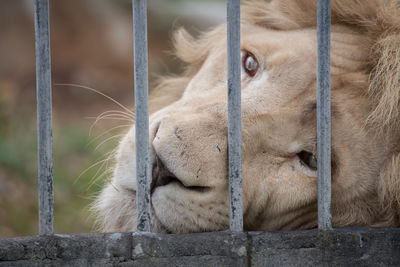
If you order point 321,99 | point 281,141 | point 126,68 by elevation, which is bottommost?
point 281,141

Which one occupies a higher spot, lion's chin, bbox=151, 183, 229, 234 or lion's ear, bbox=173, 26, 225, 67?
lion's ear, bbox=173, 26, 225, 67

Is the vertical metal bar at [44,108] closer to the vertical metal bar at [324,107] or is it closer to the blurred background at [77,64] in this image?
the vertical metal bar at [324,107]

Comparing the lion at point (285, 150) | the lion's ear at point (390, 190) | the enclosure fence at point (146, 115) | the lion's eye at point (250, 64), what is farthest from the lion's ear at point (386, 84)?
the lion's eye at point (250, 64)

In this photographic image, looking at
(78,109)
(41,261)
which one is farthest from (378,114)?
(78,109)

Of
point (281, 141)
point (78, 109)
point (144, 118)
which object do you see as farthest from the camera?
point (78, 109)

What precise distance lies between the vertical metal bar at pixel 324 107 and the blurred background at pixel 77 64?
12.4ft

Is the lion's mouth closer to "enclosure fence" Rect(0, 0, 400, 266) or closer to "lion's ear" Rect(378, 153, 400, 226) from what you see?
"enclosure fence" Rect(0, 0, 400, 266)

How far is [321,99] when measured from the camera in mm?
1903

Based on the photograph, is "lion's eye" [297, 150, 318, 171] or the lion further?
"lion's eye" [297, 150, 318, 171]

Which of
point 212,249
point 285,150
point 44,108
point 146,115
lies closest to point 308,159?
point 285,150

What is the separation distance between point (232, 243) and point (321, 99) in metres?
0.57

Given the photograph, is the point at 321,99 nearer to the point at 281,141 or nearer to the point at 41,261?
the point at 281,141

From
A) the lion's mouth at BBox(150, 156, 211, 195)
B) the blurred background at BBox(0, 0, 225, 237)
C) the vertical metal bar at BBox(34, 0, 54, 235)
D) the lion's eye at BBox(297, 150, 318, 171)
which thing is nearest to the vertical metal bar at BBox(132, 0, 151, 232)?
the lion's mouth at BBox(150, 156, 211, 195)

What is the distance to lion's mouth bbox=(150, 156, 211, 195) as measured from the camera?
6.48 feet
